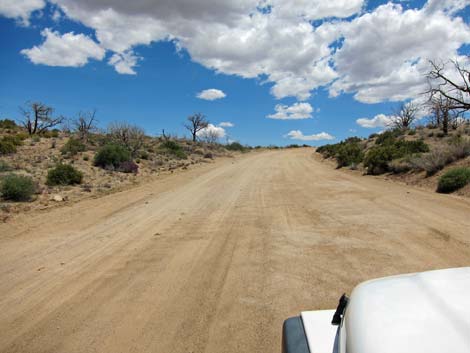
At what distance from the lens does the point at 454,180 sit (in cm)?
1052

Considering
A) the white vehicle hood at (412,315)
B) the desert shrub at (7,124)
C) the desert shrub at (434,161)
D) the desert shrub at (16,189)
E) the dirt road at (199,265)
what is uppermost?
the desert shrub at (7,124)

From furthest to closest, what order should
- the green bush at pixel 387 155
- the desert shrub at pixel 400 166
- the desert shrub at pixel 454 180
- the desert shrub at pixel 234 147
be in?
1. the desert shrub at pixel 234 147
2. the green bush at pixel 387 155
3. the desert shrub at pixel 400 166
4. the desert shrub at pixel 454 180

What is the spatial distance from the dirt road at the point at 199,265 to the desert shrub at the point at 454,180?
1334 mm

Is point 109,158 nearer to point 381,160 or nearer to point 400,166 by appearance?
point 381,160

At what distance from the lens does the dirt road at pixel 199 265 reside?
3447mm

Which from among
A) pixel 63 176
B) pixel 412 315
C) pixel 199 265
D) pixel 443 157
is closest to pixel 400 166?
pixel 443 157

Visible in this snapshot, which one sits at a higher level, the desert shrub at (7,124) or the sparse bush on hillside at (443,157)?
the desert shrub at (7,124)

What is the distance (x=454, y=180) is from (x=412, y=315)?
36.2ft

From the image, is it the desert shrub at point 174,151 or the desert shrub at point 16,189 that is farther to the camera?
the desert shrub at point 174,151

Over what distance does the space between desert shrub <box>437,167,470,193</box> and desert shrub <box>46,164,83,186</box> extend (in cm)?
1458

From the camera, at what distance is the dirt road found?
3447mm

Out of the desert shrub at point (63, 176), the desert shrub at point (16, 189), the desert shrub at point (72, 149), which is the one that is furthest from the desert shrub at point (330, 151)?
the desert shrub at point (16, 189)

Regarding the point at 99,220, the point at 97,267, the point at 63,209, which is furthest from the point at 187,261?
the point at 63,209

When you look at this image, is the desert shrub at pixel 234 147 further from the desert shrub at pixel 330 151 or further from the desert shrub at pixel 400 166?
the desert shrub at pixel 400 166
